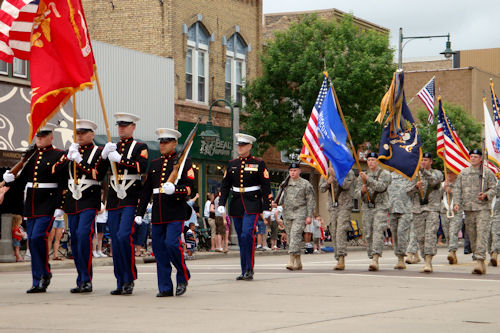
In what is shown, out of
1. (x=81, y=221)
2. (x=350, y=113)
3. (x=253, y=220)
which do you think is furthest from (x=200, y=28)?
(x=81, y=221)

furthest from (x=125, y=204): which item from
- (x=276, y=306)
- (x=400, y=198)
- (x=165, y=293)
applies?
(x=400, y=198)

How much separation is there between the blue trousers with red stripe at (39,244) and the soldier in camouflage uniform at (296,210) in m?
5.40

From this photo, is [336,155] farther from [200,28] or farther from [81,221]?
[200,28]

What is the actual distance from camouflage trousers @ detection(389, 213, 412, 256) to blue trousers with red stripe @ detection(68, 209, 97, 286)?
670cm

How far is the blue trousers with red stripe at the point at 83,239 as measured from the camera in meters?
11.9

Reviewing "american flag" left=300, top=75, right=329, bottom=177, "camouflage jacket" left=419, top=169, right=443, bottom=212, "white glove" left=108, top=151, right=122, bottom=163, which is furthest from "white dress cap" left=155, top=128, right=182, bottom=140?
"camouflage jacket" left=419, top=169, right=443, bottom=212

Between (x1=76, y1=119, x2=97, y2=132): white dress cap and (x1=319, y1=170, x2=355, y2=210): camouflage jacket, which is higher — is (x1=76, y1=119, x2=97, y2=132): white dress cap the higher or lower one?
the higher one

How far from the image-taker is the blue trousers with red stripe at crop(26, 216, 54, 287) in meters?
12.2

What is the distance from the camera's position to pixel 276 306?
10.4 metres

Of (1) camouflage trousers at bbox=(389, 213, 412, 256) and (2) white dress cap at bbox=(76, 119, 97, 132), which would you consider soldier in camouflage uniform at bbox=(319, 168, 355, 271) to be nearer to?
(1) camouflage trousers at bbox=(389, 213, 412, 256)

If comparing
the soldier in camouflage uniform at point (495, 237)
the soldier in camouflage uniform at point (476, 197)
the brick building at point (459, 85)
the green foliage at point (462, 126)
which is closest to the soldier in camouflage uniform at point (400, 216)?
the soldier in camouflage uniform at point (476, 197)

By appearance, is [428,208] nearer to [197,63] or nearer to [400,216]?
[400,216]

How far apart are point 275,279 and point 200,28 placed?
79.0 ft

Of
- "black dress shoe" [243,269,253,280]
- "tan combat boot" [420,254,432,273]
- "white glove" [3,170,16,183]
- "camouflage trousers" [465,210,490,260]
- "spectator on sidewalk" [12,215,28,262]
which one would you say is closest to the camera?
"white glove" [3,170,16,183]
